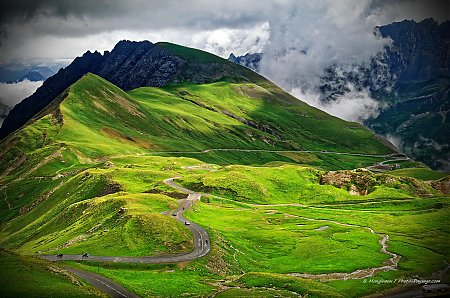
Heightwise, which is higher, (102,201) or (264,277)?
(102,201)

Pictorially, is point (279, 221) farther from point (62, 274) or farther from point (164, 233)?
point (62, 274)

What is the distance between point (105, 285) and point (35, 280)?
1490 cm

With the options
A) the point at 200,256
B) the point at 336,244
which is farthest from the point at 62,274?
the point at 336,244

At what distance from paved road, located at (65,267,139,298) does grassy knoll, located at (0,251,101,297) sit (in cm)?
431

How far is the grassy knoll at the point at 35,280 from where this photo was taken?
74.2 m

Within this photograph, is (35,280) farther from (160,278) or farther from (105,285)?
(160,278)

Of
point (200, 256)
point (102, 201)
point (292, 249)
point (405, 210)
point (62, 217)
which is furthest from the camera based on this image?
point (405, 210)

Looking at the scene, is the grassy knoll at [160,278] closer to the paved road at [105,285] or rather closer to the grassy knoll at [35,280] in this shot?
the paved road at [105,285]

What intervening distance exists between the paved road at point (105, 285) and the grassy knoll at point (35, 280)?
431cm

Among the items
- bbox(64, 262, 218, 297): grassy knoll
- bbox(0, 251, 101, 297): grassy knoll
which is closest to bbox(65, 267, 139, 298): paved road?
bbox(64, 262, 218, 297): grassy knoll

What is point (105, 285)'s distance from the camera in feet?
300

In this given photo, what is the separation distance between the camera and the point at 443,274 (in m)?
118

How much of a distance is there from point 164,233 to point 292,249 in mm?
39691

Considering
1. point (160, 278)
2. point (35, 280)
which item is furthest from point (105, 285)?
point (35, 280)
